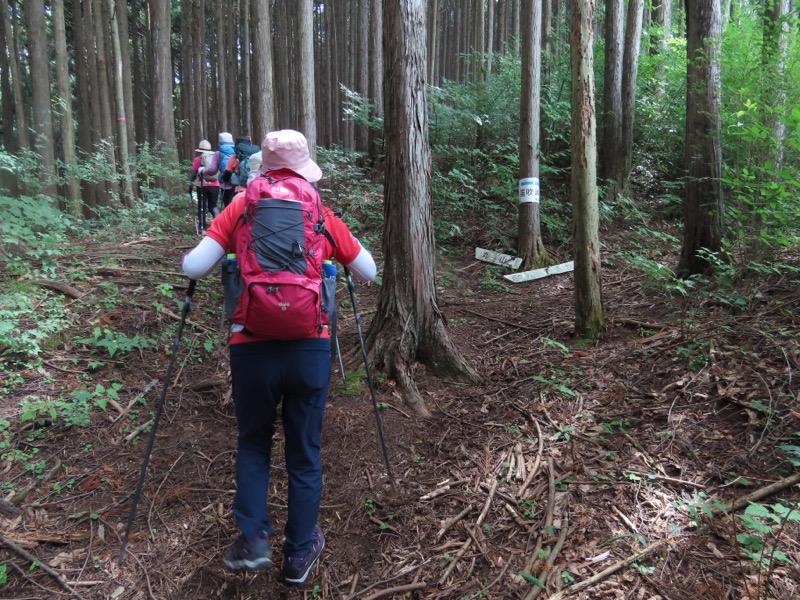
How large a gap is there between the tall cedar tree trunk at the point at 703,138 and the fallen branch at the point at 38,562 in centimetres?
599

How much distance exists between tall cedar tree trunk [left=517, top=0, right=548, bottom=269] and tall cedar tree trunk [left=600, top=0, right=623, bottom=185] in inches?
98.3

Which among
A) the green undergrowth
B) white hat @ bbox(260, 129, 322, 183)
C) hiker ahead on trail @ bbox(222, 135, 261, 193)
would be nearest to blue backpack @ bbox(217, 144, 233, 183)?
hiker ahead on trail @ bbox(222, 135, 261, 193)

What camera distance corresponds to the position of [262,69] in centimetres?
952

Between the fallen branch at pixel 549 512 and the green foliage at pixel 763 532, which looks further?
the fallen branch at pixel 549 512

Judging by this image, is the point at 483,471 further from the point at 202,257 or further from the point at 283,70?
the point at 283,70

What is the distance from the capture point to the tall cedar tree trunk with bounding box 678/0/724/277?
5.39 m

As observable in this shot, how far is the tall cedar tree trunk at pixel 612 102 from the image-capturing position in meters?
9.84

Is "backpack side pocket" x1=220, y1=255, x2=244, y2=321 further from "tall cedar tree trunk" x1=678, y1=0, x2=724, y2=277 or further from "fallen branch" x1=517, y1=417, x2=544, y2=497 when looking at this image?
"tall cedar tree trunk" x1=678, y1=0, x2=724, y2=277

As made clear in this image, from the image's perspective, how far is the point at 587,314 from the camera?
15.9 feet

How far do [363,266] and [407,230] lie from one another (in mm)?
1526

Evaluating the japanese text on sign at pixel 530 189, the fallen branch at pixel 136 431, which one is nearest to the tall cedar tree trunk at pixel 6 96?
the japanese text on sign at pixel 530 189

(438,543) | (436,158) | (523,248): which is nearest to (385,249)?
(438,543)

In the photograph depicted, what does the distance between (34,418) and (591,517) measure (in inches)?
149

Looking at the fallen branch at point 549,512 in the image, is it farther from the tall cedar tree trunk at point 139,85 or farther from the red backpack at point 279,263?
the tall cedar tree trunk at point 139,85
